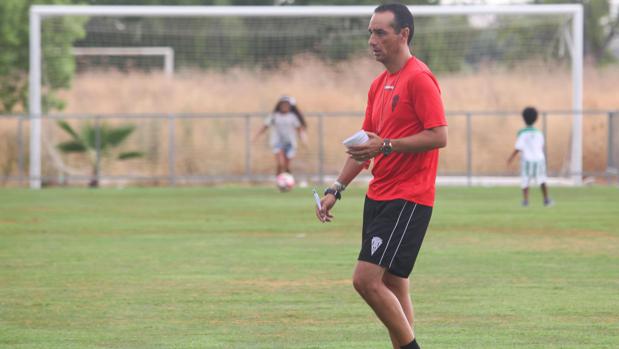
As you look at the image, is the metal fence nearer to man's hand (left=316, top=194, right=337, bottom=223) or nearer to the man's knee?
A: man's hand (left=316, top=194, right=337, bottom=223)

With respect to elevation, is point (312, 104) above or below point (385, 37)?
Result: below

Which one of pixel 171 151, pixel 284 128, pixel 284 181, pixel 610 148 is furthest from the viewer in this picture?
pixel 171 151

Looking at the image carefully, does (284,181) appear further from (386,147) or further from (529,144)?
(386,147)

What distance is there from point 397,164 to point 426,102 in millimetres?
398

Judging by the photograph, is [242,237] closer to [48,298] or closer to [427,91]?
[48,298]

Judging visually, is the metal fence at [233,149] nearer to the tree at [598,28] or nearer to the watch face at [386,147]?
the tree at [598,28]

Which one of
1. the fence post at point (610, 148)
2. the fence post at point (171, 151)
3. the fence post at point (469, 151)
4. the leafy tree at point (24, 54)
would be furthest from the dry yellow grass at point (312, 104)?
the fence post at point (610, 148)

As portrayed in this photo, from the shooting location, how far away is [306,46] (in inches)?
1416

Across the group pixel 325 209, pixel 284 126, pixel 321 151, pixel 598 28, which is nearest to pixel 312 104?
pixel 321 151

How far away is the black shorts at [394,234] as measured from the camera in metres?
7.25

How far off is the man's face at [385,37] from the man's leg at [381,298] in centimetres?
119

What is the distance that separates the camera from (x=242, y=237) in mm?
17422

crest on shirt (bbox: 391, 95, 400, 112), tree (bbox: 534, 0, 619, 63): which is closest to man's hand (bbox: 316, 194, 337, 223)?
crest on shirt (bbox: 391, 95, 400, 112)

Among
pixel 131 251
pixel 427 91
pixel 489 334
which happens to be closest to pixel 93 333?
pixel 489 334
